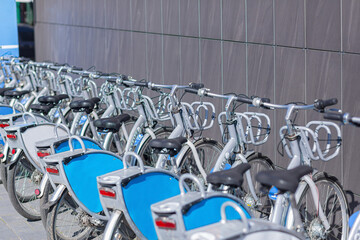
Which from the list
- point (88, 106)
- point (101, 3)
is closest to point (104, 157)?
Result: point (88, 106)

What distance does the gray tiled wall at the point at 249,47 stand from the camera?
504cm

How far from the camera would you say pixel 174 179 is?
14.1ft

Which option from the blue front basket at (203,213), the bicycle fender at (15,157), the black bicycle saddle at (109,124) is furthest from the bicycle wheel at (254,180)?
the bicycle fender at (15,157)

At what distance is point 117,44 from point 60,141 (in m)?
4.43

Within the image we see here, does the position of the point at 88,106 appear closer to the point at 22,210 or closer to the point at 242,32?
the point at 22,210

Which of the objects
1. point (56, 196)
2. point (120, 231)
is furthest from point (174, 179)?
point (56, 196)

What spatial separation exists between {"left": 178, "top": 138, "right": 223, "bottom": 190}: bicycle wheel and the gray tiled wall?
Answer: 2.47 feet

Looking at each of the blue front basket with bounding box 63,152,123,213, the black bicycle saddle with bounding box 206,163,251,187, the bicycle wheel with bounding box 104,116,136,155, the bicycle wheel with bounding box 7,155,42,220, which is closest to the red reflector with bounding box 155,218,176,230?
the black bicycle saddle with bounding box 206,163,251,187

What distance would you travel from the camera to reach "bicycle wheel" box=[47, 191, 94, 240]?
4.70 meters

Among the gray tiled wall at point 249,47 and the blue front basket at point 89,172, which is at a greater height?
the gray tiled wall at point 249,47

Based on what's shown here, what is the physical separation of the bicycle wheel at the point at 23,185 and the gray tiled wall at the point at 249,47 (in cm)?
197

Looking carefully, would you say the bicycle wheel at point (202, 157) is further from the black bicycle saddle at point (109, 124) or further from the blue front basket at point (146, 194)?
the blue front basket at point (146, 194)

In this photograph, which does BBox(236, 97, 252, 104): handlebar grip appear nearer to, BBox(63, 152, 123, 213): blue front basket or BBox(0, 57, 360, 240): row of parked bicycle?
BBox(0, 57, 360, 240): row of parked bicycle

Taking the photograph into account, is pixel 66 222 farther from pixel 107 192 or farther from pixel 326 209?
pixel 326 209
